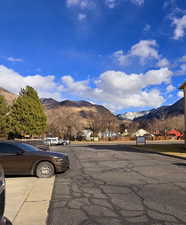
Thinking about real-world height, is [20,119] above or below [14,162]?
above

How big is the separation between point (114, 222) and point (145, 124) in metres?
111

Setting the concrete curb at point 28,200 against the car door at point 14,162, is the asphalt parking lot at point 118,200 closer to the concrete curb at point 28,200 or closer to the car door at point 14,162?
the concrete curb at point 28,200

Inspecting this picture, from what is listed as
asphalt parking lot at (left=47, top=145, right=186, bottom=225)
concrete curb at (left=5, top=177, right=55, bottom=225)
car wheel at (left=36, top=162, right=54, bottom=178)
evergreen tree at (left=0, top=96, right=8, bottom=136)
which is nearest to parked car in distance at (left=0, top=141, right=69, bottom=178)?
car wheel at (left=36, top=162, right=54, bottom=178)

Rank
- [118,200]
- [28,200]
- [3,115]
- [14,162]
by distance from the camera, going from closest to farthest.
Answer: [118,200] → [28,200] → [14,162] → [3,115]

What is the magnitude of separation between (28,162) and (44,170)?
70 centimetres

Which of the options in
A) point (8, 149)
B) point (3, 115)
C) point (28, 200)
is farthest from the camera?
point (3, 115)

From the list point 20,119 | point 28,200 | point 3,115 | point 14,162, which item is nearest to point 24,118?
point 20,119

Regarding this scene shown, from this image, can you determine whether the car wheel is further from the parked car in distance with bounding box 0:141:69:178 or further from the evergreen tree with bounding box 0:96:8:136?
the evergreen tree with bounding box 0:96:8:136

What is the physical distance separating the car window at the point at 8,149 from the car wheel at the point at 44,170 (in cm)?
115

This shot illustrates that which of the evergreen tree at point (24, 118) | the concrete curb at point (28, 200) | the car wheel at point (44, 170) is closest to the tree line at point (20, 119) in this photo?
the evergreen tree at point (24, 118)

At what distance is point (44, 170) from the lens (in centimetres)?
952

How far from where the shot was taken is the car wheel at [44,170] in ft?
31.1

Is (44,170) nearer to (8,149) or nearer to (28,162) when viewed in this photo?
(28,162)

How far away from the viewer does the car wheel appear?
948 cm
